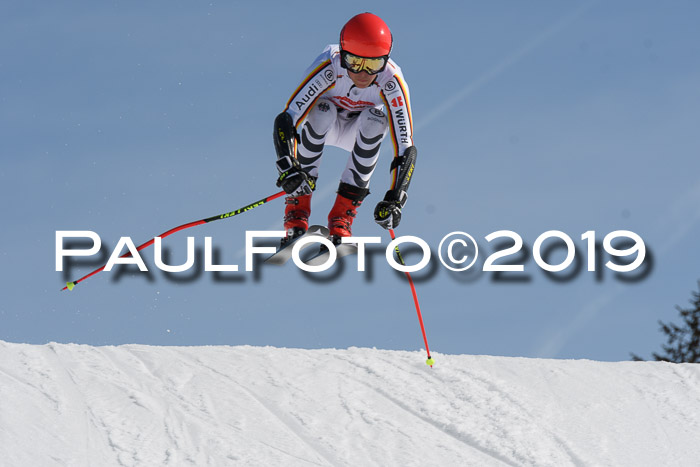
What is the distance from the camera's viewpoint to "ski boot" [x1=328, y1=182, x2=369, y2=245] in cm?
871

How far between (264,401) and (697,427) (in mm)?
4371

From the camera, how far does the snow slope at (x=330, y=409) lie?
7.95m

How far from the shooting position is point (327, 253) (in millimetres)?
8633

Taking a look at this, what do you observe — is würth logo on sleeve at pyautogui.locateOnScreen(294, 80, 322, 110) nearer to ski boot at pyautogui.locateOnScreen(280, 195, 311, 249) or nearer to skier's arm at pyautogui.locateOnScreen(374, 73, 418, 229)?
skier's arm at pyautogui.locateOnScreen(374, 73, 418, 229)

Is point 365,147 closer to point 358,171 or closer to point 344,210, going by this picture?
point 358,171

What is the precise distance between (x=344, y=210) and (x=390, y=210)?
2.47 ft

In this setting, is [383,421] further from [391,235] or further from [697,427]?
[697,427]

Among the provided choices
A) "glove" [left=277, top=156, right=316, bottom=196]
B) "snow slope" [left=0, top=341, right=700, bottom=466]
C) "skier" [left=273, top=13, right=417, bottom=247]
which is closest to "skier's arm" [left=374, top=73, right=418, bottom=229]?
"skier" [left=273, top=13, right=417, bottom=247]

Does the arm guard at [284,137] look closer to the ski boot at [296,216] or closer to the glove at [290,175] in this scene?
the glove at [290,175]

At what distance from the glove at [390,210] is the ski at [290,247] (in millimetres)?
688

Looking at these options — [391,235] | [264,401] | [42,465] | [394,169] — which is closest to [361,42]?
[394,169]

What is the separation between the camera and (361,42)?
24.8 ft

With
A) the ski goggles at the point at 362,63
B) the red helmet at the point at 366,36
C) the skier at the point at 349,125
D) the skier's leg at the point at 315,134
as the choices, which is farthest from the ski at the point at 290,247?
the red helmet at the point at 366,36

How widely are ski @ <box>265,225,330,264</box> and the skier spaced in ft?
0.20
